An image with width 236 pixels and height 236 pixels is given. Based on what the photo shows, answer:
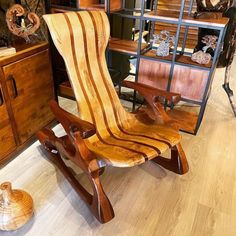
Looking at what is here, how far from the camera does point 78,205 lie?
144 centimetres

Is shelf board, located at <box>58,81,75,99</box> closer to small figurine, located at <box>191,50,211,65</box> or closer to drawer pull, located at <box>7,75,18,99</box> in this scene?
drawer pull, located at <box>7,75,18,99</box>

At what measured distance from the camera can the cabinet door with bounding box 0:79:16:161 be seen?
60.9 inches

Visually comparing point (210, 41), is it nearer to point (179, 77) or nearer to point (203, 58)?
point (203, 58)

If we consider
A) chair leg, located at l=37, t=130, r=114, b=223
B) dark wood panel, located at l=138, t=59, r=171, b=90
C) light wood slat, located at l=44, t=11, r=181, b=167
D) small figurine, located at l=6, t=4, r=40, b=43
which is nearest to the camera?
chair leg, located at l=37, t=130, r=114, b=223

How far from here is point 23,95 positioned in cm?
170

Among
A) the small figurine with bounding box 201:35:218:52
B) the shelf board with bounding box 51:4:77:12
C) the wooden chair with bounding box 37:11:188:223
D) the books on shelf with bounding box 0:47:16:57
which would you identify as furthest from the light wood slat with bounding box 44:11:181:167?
the small figurine with bounding box 201:35:218:52

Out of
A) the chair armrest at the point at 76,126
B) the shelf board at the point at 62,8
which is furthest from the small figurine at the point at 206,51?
the chair armrest at the point at 76,126

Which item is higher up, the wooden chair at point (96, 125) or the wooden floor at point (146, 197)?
the wooden chair at point (96, 125)

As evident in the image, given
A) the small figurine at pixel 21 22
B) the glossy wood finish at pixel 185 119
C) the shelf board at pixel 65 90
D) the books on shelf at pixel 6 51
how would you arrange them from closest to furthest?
the books on shelf at pixel 6 51 → the small figurine at pixel 21 22 → the glossy wood finish at pixel 185 119 → the shelf board at pixel 65 90

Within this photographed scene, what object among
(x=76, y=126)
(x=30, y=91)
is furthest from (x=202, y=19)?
(x=30, y=91)

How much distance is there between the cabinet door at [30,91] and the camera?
159cm

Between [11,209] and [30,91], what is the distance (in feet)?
2.89

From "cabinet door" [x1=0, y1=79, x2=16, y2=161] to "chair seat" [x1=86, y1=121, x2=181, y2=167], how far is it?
59cm

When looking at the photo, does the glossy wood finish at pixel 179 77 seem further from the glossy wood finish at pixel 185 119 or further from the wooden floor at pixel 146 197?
the wooden floor at pixel 146 197
